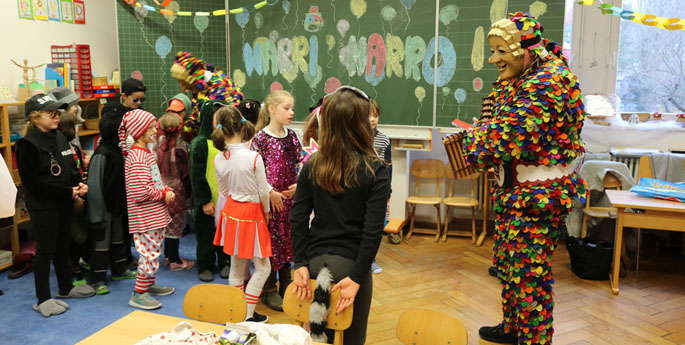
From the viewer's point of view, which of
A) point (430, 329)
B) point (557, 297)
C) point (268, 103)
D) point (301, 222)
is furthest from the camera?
point (557, 297)

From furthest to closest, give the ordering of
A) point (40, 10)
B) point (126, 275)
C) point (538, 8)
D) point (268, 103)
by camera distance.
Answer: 1. point (40, 10)
2. point (538, 8)
3. point (126, 275)
4. point (268, 103)

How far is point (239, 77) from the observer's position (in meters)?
5.89

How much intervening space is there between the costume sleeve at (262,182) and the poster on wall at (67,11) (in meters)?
3.20

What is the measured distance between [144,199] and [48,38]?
8.07 feet

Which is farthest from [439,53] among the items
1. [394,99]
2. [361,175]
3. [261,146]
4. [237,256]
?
[361,175]

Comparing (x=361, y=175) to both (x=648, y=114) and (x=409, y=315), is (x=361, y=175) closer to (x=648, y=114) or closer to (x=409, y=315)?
(x=409, y=315)

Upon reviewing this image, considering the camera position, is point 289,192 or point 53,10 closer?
point 289,192

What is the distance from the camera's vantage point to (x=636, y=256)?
4.59m

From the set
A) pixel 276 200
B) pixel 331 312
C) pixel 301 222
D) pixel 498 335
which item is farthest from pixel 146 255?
pixel 498 335

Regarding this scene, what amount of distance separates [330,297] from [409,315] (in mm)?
295

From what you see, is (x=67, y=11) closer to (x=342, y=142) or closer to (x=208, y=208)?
(x=208, y=208)

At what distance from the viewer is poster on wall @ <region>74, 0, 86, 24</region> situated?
544 cm

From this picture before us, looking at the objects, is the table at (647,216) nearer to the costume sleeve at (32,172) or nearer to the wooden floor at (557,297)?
the wooden floor at (557,297)

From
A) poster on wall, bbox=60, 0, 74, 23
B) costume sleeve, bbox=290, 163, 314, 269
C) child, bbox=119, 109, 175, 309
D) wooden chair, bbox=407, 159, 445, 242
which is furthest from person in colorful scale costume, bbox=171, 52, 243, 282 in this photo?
wooden chair, bbox=407, 159, 445, 242
